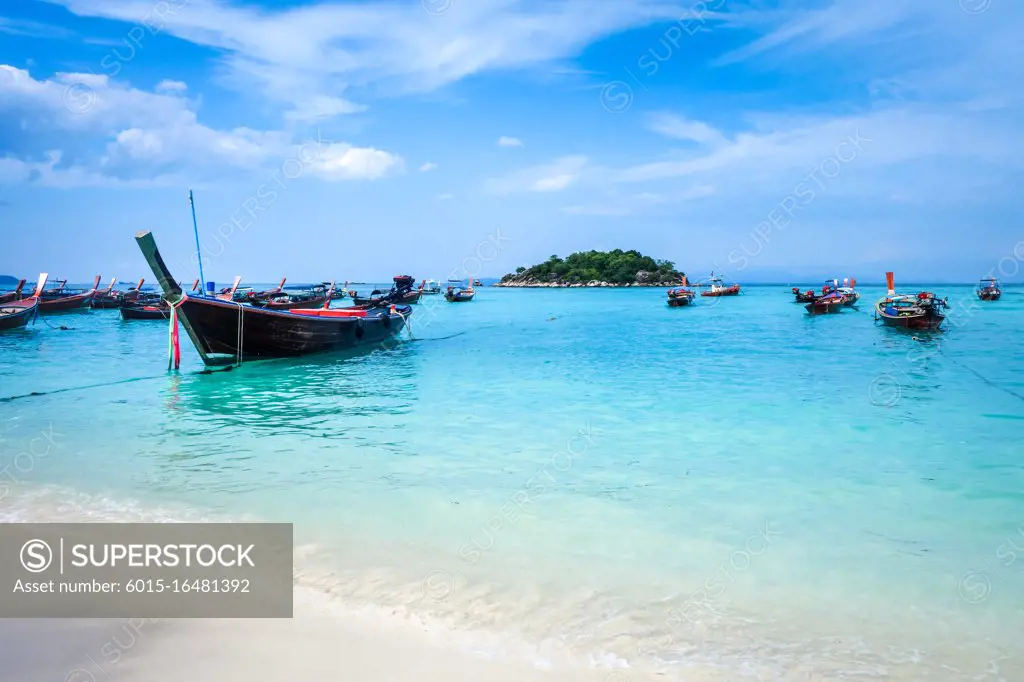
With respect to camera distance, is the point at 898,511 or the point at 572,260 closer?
the point at 898,511

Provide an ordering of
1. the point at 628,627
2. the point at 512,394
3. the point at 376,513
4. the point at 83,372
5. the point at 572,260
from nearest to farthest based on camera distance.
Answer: the point at 628,627 < the point at 376,513 < the point at 512,394 < the point at 83,372 < the point at 572,260

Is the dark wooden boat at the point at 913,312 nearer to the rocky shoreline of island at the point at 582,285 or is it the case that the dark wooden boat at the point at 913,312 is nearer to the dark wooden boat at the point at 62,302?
the dark wooden boat at the point at 62,302

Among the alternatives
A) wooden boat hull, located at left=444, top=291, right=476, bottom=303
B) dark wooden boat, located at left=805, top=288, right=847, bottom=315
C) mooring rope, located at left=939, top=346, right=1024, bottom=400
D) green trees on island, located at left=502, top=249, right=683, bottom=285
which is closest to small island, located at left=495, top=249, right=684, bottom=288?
green trees on island, located at left=502, top=249, right=683, bottom=285

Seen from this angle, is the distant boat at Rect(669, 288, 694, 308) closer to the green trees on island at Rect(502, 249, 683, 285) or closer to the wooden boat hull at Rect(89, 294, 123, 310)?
the wooden boat hull at Rect(89, 294, 123, 310)

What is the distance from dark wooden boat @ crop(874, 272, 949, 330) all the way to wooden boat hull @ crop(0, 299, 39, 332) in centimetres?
4031

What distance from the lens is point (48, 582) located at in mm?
4629

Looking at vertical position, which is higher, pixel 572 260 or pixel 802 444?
pixel 572 260

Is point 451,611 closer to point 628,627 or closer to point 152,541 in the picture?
point 628,627

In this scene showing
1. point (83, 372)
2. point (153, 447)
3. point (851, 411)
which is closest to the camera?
point (153, 447)

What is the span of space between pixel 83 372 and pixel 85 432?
9279mm

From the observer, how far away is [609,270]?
15862 centimetres

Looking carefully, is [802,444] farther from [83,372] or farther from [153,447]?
[83,372]

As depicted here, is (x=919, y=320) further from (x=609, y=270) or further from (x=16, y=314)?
(x=609, y=270)

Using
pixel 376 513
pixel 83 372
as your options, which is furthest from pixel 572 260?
pixel 376 513
